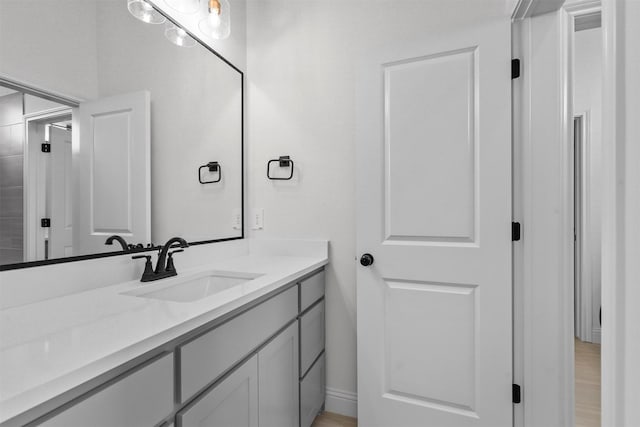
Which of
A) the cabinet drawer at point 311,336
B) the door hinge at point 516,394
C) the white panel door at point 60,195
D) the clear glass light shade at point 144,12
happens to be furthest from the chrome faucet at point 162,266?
the door hinge at point 516,394

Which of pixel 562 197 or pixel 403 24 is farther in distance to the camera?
pixel 403 24

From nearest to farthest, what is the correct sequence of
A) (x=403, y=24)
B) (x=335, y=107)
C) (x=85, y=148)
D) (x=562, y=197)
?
(x=85, y=148) → (x=562, y=197) → (x=403, y=24) → (x=335, y=107)

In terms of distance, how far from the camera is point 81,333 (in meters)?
0.72

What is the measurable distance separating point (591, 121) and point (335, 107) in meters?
2.43

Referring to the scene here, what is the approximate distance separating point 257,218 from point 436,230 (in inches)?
43.9

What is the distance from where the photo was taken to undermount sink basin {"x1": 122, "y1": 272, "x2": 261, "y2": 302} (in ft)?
3.93

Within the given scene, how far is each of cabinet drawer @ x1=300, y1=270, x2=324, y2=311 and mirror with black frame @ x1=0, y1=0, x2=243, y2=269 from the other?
62cm

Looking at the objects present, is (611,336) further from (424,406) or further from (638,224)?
(424,406)

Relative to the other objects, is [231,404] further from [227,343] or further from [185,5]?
[185,5]

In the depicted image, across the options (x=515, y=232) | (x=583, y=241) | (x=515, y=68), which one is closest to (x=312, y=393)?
(x=515, y=232)

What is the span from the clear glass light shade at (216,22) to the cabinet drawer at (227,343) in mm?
1424

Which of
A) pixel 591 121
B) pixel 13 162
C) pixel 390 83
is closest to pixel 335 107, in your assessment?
pixel 390 83

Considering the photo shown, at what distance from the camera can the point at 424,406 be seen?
5.00ft

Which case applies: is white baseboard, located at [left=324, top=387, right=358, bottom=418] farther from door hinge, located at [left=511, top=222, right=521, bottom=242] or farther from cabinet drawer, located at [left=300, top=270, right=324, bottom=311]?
door hinge, located at [left=511, top=222, right=521, bottom=242]
